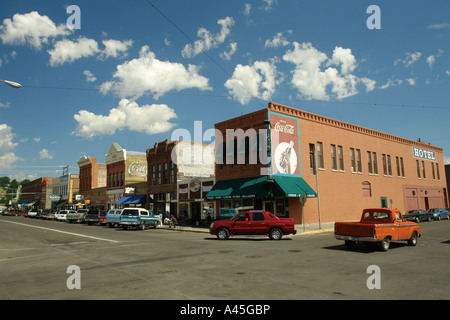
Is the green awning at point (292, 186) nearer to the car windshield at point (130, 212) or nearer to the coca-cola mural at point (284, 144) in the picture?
the coca-cola mural at point (284, 144)

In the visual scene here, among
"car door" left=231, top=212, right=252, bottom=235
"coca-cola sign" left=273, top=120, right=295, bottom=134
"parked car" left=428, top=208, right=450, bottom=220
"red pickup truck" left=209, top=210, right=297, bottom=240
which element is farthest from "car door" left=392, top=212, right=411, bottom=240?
"parked car" left=428, top=208, right=450, bottom=220

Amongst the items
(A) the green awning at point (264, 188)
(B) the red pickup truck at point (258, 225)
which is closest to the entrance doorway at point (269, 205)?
(A) the green awning at point (264, 188)

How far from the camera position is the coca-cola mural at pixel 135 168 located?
169 ft

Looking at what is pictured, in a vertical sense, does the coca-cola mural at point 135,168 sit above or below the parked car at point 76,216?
above

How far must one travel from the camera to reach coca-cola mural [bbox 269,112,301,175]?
27.8 m

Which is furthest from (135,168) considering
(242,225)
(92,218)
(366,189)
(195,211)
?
(242,225)

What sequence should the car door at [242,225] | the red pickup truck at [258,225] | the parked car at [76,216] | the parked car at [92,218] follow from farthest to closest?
the parked car at [76,216], the parked car at [92,218], the car door at [242,225], the red pickup truck at [258,225]

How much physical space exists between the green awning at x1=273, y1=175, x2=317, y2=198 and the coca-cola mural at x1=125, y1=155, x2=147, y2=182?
3157 centimetres

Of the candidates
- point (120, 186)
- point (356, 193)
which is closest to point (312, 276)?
point (356, 193)

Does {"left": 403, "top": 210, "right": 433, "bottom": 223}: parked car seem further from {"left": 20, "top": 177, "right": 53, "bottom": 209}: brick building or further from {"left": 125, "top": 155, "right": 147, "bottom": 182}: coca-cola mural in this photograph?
{"left": 20, "top": 177, "right": 53, "bottom": 209}: brick building

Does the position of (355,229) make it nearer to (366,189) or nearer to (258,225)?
(258,225)

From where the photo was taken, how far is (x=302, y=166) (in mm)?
29859
